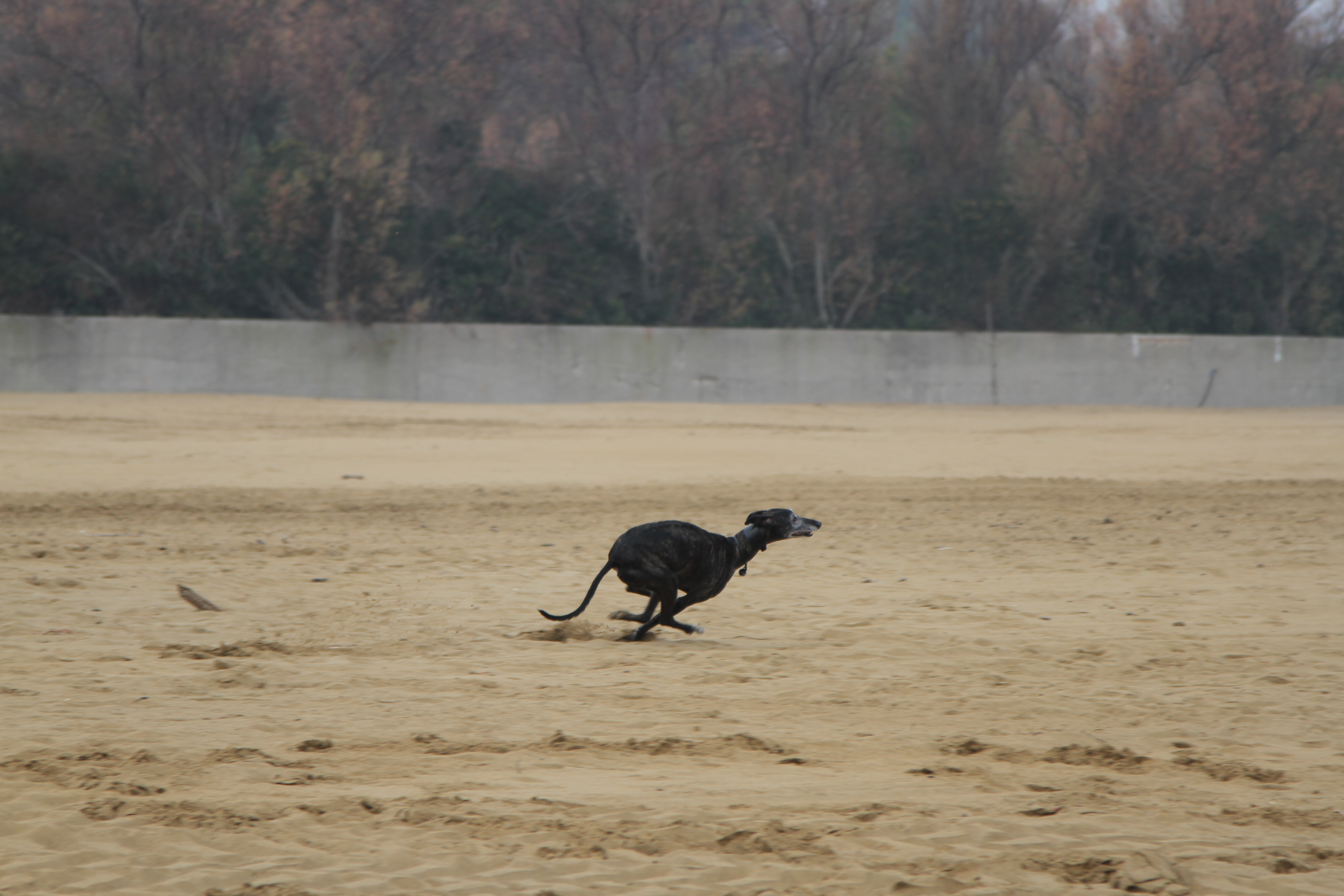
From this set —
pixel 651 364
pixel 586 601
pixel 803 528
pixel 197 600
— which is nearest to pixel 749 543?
pixel 803 528

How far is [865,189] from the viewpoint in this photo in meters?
32.8

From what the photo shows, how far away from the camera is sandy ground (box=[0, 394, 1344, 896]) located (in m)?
3.47

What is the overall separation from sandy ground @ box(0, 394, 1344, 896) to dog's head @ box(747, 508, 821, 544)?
0.56 metres

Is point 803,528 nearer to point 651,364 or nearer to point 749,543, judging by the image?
point 749,543

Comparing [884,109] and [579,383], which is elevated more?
[884,109]

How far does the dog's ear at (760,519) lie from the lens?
22.4 ft

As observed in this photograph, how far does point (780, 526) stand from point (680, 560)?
794 mm

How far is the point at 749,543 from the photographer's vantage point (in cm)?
683

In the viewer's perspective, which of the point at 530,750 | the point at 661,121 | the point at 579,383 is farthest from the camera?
the point at 661,121

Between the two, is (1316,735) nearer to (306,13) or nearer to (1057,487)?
(1057,487)

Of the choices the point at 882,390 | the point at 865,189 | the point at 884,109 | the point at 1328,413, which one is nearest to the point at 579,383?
the point at 882,390

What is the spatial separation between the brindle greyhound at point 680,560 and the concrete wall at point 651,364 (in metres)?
20.4

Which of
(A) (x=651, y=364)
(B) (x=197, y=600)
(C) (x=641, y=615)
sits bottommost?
(C) (x=641, y=615)

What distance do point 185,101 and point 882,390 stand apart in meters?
18.1
